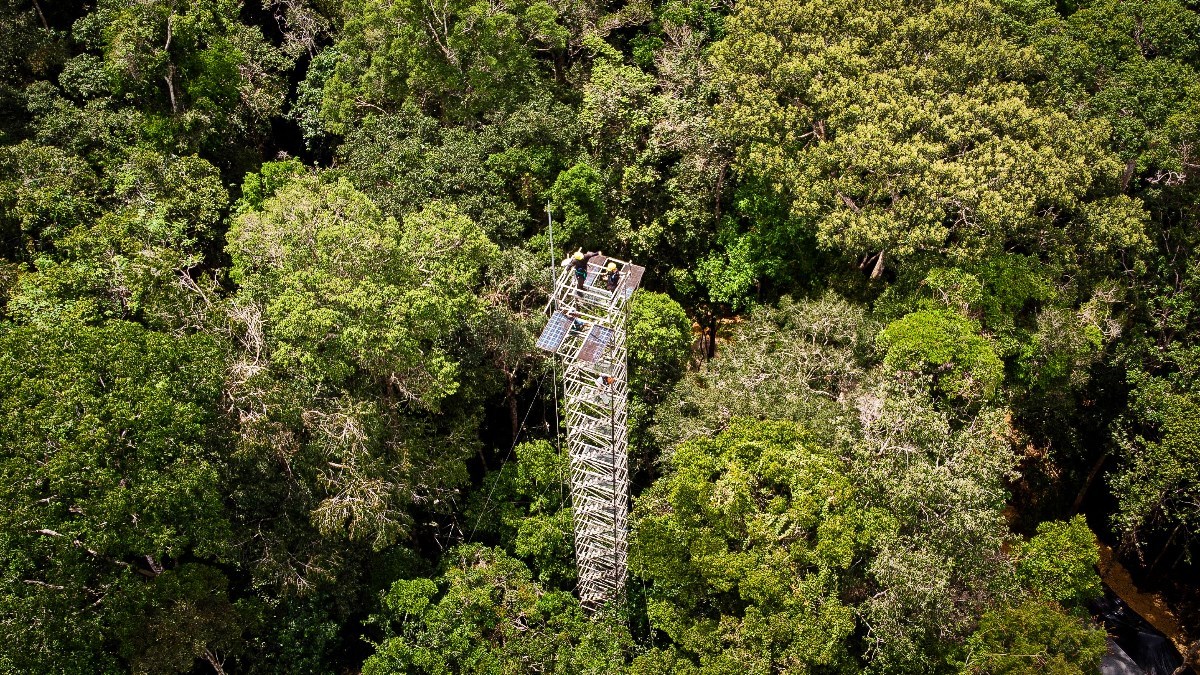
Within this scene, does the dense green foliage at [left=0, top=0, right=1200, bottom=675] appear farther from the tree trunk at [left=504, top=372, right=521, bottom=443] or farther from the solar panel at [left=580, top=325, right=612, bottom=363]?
the solar panel at [left=580, top=325, right=612, bottom=363]

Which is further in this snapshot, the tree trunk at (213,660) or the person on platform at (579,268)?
the tree trunk at (213,660)

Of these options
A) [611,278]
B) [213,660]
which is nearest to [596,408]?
[611,278]

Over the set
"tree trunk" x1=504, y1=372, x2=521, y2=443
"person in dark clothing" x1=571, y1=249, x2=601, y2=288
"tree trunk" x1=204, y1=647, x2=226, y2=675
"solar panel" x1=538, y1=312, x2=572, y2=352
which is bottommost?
"tree trunk" x1=204, y1=647, x2=226, y2=675

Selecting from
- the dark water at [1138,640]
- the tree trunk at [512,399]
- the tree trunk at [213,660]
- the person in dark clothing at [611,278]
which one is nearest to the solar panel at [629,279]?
the person in dark clothing at [611,278]

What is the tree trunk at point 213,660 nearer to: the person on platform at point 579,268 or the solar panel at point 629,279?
the person on platform at point 579,268

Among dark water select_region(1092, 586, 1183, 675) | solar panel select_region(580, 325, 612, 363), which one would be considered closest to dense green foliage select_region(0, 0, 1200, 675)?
dark water select_region(1092, 586, 1183, 675)

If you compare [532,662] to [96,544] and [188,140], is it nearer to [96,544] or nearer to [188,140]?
[96,544]

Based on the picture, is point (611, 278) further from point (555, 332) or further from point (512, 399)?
point (512, 399)
